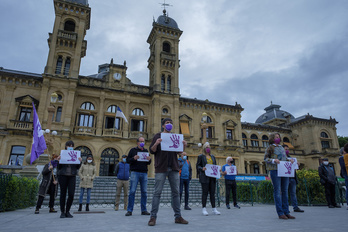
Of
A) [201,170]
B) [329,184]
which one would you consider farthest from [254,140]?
[201,170]

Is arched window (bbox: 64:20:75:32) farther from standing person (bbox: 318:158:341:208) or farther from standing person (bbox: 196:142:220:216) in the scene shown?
standing person (bbox: 318:158:341:208)

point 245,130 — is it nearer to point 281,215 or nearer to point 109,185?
point 109,185

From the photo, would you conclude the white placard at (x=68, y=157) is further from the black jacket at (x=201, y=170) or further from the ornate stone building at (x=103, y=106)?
the ornate stone building at (x=103, y=106)

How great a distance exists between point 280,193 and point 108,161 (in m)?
23.1

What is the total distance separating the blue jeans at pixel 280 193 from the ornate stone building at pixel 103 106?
1365 cm

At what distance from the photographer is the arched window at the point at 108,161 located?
25719 mm

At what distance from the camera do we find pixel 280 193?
568cm

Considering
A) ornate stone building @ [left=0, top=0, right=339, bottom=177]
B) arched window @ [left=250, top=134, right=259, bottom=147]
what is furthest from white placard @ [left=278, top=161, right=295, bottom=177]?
arched window @ [left=250, top=134, right=259, bottom=147]

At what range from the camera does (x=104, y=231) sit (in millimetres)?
3770

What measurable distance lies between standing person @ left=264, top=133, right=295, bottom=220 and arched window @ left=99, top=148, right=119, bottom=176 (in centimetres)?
2249

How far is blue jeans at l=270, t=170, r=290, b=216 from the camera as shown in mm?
5543

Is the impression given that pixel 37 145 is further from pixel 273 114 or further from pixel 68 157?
pixel 273 114

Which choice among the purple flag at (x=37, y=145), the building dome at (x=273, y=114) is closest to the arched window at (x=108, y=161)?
the purple flag at (x=37, y=145)

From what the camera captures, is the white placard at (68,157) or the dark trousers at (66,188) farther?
the white placard at (68,157)
